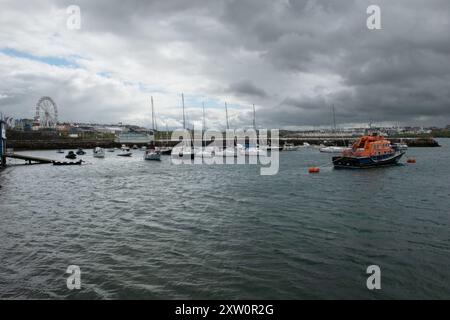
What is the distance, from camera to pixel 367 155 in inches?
2298

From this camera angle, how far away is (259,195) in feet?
114

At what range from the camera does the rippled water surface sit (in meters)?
13.0

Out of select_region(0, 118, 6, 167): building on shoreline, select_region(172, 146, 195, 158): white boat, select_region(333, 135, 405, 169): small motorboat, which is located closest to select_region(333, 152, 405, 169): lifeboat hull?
select_region(333, 135, 405, 169): small motorboat

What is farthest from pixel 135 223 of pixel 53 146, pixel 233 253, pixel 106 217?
pixel 53 146

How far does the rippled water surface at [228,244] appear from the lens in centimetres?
1295

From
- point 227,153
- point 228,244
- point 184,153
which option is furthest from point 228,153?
point 228,244

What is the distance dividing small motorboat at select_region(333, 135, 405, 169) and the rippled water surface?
22.1 m

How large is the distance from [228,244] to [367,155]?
4661 cm

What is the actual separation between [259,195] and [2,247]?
2237 cm

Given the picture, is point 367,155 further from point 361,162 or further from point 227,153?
point 227,153

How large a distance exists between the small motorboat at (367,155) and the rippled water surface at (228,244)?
22.1 meters

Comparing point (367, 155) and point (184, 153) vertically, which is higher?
point (184, 153)

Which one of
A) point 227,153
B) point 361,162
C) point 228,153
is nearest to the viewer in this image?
point 361,162
